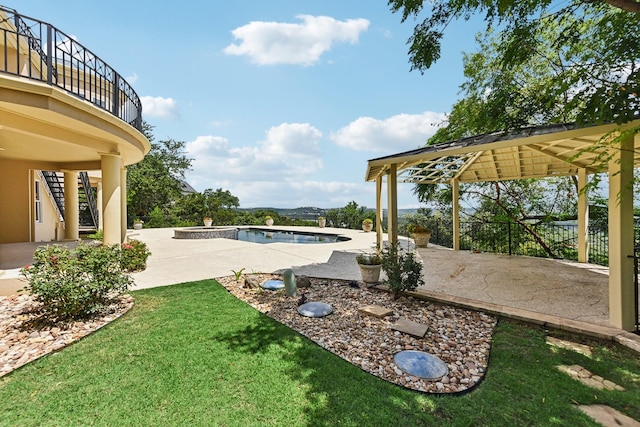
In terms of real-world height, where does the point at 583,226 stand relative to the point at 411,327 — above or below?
above

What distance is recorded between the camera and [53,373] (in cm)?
306

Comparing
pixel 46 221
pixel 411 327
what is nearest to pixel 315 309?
pixel 411 327

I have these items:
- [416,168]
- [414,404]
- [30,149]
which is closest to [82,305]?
[414,404]

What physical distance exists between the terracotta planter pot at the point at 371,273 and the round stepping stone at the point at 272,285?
6.32 ft

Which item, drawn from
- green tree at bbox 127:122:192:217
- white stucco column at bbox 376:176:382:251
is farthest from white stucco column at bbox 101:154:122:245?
green tree at bbox 127:122:192:217

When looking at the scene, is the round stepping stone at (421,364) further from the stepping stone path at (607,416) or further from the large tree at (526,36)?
the large tree at (526,36)

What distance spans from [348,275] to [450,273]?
2.74 m

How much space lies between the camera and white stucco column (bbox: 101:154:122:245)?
278 inches

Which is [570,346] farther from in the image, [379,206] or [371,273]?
[379,206]

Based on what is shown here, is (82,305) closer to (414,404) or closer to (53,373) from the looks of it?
→ (53,373)

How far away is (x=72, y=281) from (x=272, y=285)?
3.49m

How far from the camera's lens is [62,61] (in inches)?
243

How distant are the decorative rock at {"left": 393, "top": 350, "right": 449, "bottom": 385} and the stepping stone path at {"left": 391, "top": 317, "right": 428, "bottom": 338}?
1.50 ft

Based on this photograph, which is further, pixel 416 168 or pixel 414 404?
pixel 416 168
